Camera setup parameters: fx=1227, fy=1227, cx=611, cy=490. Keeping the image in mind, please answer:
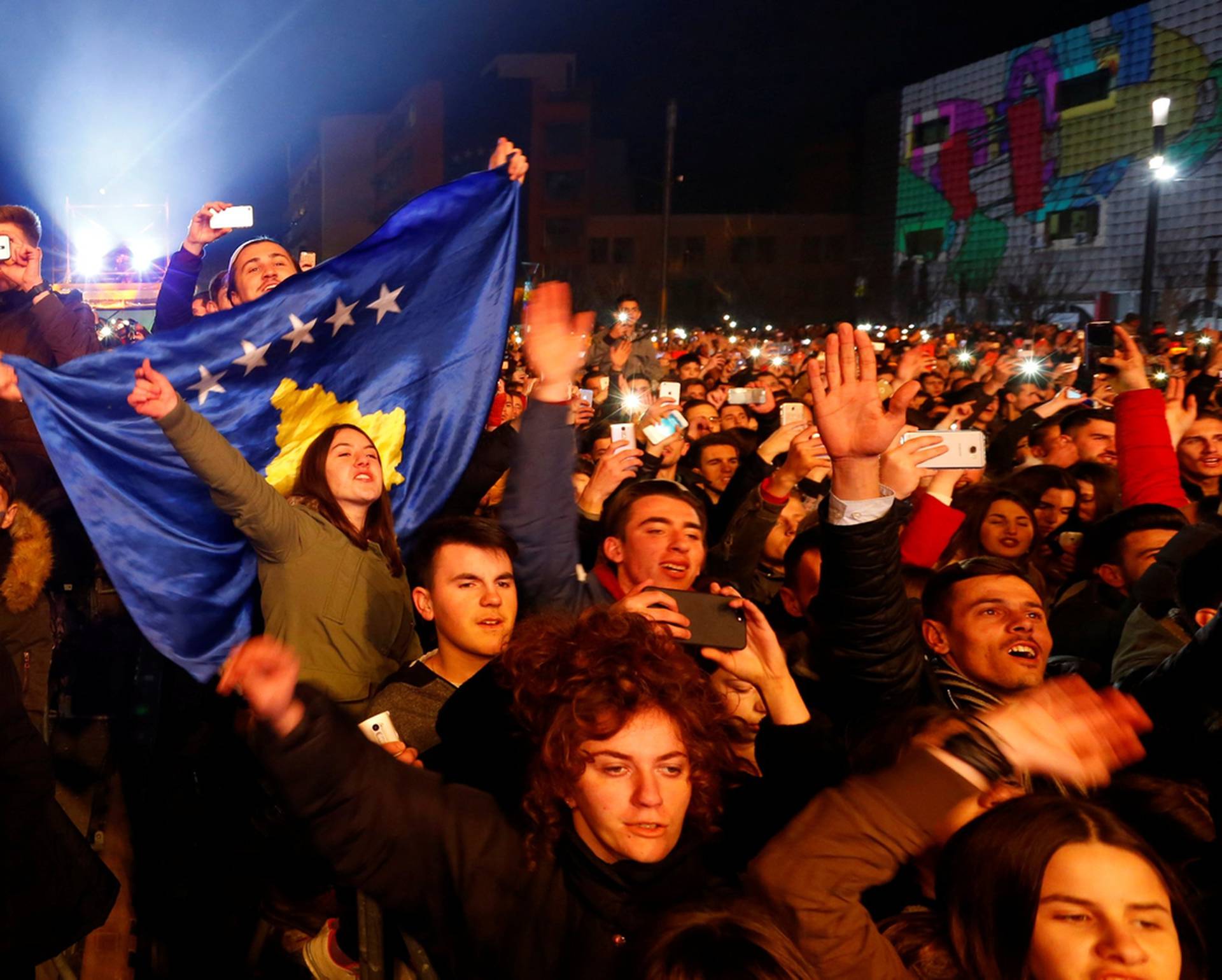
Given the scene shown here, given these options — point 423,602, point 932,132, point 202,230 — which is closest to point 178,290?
point 202,230

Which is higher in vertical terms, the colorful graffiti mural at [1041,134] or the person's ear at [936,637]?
the colorful graffiti mural at [1041,134]

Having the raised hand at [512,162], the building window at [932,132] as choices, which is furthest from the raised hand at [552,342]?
the building window at [932,132]

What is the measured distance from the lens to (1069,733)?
2178 mm

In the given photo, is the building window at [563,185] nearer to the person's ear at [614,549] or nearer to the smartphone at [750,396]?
the smartphone at [750,396]

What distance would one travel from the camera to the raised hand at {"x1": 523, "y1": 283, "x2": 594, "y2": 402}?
3.57 m

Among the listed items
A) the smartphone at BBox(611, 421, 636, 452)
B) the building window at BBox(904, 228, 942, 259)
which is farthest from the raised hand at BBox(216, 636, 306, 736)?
the building window at BBox(904, 228, 942, 259)

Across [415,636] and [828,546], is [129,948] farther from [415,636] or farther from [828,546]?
[828,546]

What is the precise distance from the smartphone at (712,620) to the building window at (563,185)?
218ft

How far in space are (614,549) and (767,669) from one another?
127 cm

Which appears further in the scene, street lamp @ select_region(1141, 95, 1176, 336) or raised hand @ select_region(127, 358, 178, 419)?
street lamp @ select_region(1141, 95, 1176, 336)

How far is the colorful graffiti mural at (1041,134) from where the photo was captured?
123ft

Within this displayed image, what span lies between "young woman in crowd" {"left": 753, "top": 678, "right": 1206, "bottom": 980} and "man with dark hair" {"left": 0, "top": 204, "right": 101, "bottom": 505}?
407cm

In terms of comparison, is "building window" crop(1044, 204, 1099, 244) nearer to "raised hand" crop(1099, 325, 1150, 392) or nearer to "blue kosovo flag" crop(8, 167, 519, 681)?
"raised hand" crop(1099, 325, 1150, 392)

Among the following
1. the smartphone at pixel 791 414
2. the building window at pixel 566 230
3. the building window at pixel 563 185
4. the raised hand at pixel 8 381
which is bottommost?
the smartphone at pixel 791 414
